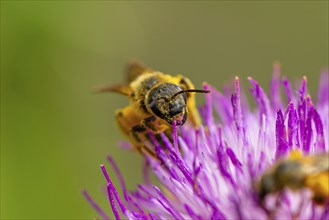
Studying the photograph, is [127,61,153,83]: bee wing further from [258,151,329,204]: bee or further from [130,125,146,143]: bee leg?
[258,151,329,204]: bee

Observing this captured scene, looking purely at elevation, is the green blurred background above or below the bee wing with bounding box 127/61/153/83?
above

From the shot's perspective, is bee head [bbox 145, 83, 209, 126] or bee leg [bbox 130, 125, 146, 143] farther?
bee leg [bbox 130, 125, 146, 143]

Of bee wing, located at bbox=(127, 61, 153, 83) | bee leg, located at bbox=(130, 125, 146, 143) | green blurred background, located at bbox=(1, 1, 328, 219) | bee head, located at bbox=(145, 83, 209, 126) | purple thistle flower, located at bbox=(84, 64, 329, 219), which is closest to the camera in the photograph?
purple thistle flower, located at bbox=(84, 64, 329, 219)

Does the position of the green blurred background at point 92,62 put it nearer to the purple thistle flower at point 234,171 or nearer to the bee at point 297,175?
the purple thistle flower at point 234,171

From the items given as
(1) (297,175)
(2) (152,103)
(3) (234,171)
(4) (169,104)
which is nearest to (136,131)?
(2) (152,103)

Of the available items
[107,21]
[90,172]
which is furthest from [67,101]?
[107,21]

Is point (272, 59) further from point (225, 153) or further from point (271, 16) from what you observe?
point (225, 153)

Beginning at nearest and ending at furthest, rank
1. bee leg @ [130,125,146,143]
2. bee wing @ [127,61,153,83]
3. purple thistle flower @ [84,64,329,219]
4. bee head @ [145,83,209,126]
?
1. purple thistle flower @ [84,64,329,219]
2. bee head @ [145,83,209,126]
3. bee leg @ [130,125,146,143]
4. bee wing @ [127,61,153,83]

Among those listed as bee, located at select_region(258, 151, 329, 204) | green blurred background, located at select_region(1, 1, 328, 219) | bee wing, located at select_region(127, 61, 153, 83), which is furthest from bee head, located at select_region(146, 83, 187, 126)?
green blurred background, located at select_region(1, 1, 328, 219)
